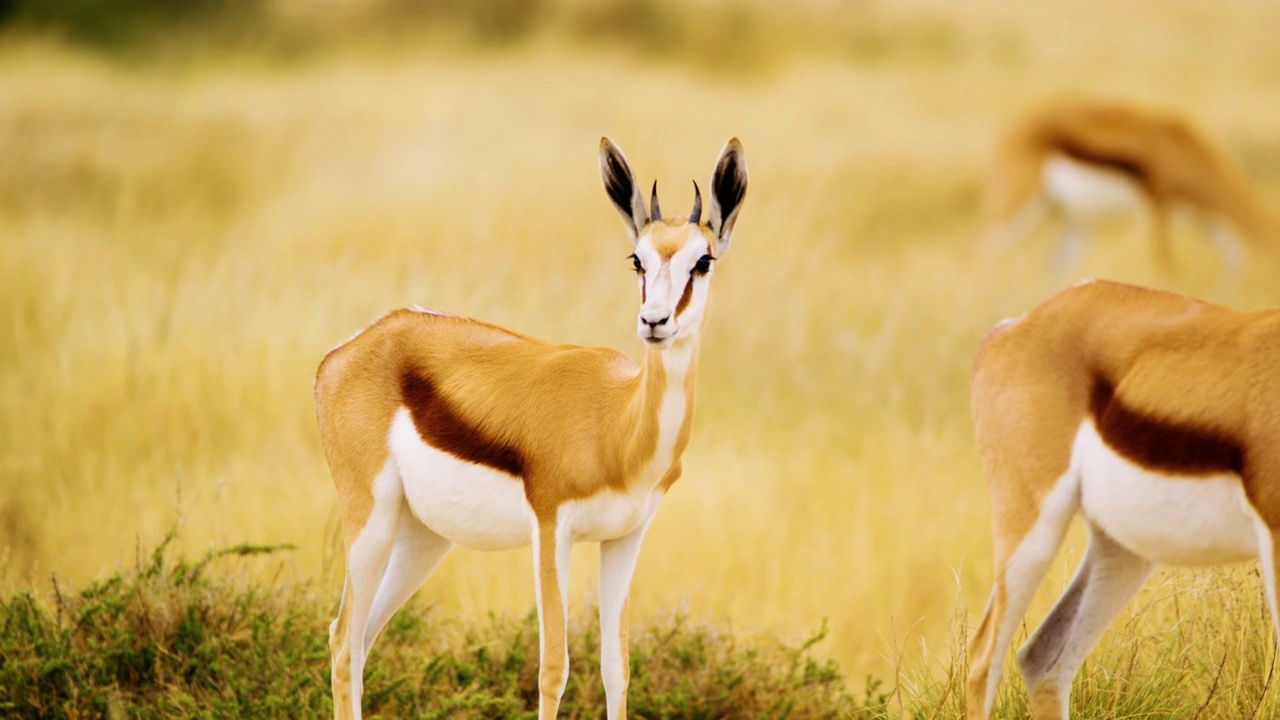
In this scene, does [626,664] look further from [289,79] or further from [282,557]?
[289,79]

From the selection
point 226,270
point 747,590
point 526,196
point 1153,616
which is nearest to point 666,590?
point 747,590

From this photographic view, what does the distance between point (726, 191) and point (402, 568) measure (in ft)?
5.11

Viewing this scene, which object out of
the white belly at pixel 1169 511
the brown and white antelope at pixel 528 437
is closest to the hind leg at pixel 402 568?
the brown and white antelope at pixel 528 437

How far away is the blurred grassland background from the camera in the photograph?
6914 millimetres

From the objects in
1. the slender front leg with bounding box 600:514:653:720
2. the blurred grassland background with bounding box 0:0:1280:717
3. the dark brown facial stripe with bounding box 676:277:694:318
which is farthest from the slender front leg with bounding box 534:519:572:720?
the blurred grassland background with bounding box 0:0:1280:717

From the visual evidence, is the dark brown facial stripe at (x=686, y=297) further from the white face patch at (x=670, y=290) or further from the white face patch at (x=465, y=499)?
the white face patch at (x=465, y=499)

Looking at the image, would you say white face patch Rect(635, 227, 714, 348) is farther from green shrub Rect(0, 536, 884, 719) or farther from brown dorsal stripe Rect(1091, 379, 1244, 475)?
green shrub Rect(0, 536, 884, 719)

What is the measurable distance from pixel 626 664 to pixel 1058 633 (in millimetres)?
1207

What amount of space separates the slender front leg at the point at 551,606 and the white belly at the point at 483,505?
41 millimetres

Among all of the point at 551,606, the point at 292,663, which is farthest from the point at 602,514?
the point at 292,663

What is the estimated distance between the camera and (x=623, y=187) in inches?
147

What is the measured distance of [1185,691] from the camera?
14.1 feet

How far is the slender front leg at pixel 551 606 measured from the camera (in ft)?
11.9

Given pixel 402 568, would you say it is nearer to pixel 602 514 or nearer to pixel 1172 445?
pixel 602 514
